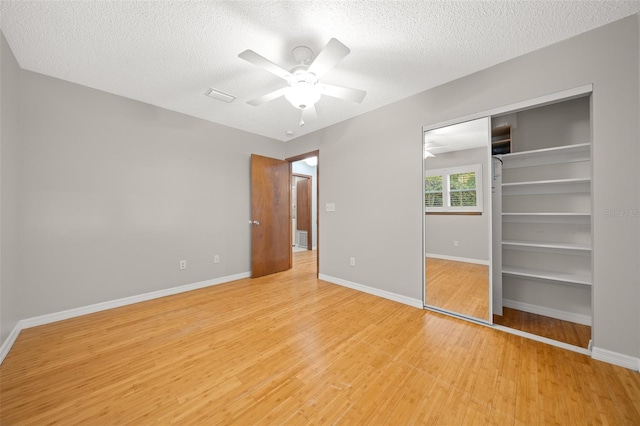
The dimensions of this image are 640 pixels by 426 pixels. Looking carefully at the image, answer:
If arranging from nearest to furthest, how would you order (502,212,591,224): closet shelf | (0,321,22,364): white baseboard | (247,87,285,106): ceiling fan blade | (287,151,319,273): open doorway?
(0,321,22,364): white baseboard, (247,87,285,106): ceiling fan blade, (502,212,591,224): closet shelf, (287,151,319,273): open doorway

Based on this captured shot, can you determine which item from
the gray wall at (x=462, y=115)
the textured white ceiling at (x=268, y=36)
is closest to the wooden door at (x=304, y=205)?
the gray wall at (x=462, y=115)

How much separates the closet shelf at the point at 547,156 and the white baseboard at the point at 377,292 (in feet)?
6.18

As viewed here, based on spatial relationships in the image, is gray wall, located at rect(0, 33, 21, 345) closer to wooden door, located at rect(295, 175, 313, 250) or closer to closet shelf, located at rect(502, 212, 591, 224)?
closet shelf, located at rect(502, 212, 591, 224)

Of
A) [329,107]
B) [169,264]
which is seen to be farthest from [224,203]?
[329,107]

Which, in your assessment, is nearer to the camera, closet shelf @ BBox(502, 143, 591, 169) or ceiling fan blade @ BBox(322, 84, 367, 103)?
ceiling fan blade @ BBox(322, 84, 367, 103)

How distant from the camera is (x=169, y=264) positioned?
128 inches

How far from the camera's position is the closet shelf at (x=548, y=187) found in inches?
89.0

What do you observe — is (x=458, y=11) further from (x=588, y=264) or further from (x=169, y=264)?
(x=169, y=264)

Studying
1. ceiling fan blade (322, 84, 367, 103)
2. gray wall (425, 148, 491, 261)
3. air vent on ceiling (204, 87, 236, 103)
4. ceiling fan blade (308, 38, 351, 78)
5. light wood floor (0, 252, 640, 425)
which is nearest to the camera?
light wood floor (0, 252, 640, 425)

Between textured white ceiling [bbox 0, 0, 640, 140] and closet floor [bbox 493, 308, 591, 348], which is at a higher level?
textured white ceiling [bbox 0, 0, 640, 140]

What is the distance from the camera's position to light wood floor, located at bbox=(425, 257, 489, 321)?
8.05ft

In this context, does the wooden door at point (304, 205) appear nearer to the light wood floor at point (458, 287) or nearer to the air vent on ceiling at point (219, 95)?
the air vent on ceiling at point (219, 95)

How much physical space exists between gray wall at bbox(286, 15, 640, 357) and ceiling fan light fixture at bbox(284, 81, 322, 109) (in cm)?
145

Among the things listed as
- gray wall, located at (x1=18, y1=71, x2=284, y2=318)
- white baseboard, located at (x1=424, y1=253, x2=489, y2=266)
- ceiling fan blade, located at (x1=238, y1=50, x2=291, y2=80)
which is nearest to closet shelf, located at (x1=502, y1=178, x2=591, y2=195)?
white baseboard, located at (x1=424, y1=253, x2=489, y2=266)
